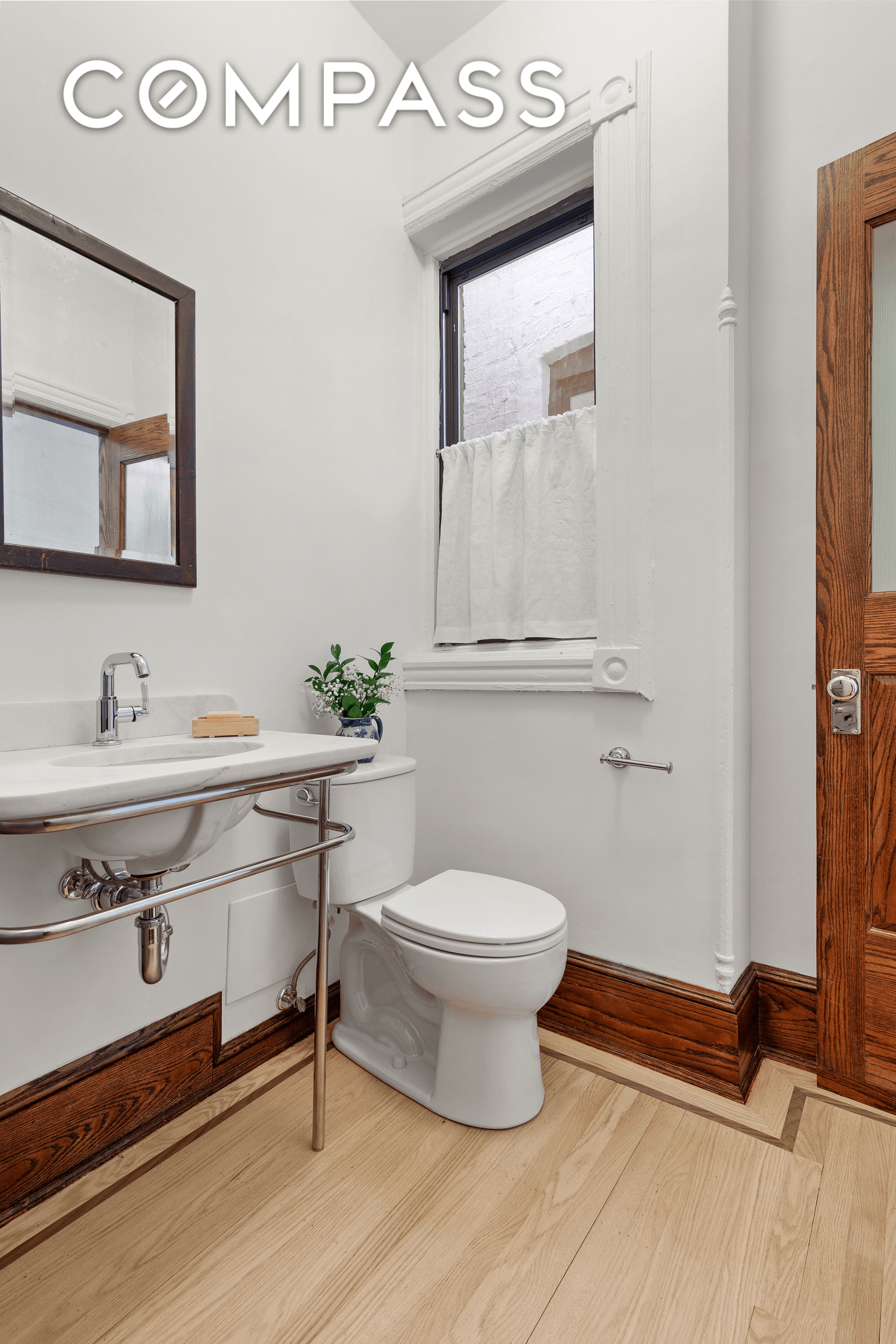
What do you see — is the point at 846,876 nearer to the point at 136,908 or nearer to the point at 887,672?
the point at 887,672

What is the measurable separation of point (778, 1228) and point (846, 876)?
0.65 meters

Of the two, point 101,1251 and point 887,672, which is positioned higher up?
point 887,672

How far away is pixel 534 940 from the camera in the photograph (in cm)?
127

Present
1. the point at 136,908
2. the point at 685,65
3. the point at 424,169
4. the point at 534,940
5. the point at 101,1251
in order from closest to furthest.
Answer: the point at 136,908 → the point at 101,1251 → the point at 534,940 → the point at 685,65 → the point at 424,169

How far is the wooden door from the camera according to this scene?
53.6 inches

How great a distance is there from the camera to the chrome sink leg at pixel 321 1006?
1240 mm

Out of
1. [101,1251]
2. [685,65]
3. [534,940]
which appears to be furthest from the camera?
[685,65]

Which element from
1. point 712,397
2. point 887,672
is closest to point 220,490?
point 712,397

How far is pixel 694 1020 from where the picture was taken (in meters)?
1.46

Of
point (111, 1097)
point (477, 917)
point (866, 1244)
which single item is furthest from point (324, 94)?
point (866, 1244)

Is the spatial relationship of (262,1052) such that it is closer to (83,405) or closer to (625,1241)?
(625,1241)

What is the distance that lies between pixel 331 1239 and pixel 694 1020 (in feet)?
2.74

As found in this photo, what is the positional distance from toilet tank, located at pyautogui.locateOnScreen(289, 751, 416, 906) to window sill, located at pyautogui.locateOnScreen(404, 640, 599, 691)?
0.34 metres

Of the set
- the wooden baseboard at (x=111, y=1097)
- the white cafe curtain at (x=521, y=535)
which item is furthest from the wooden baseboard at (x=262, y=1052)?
the white cafe curtain at (x=521, y=535)
